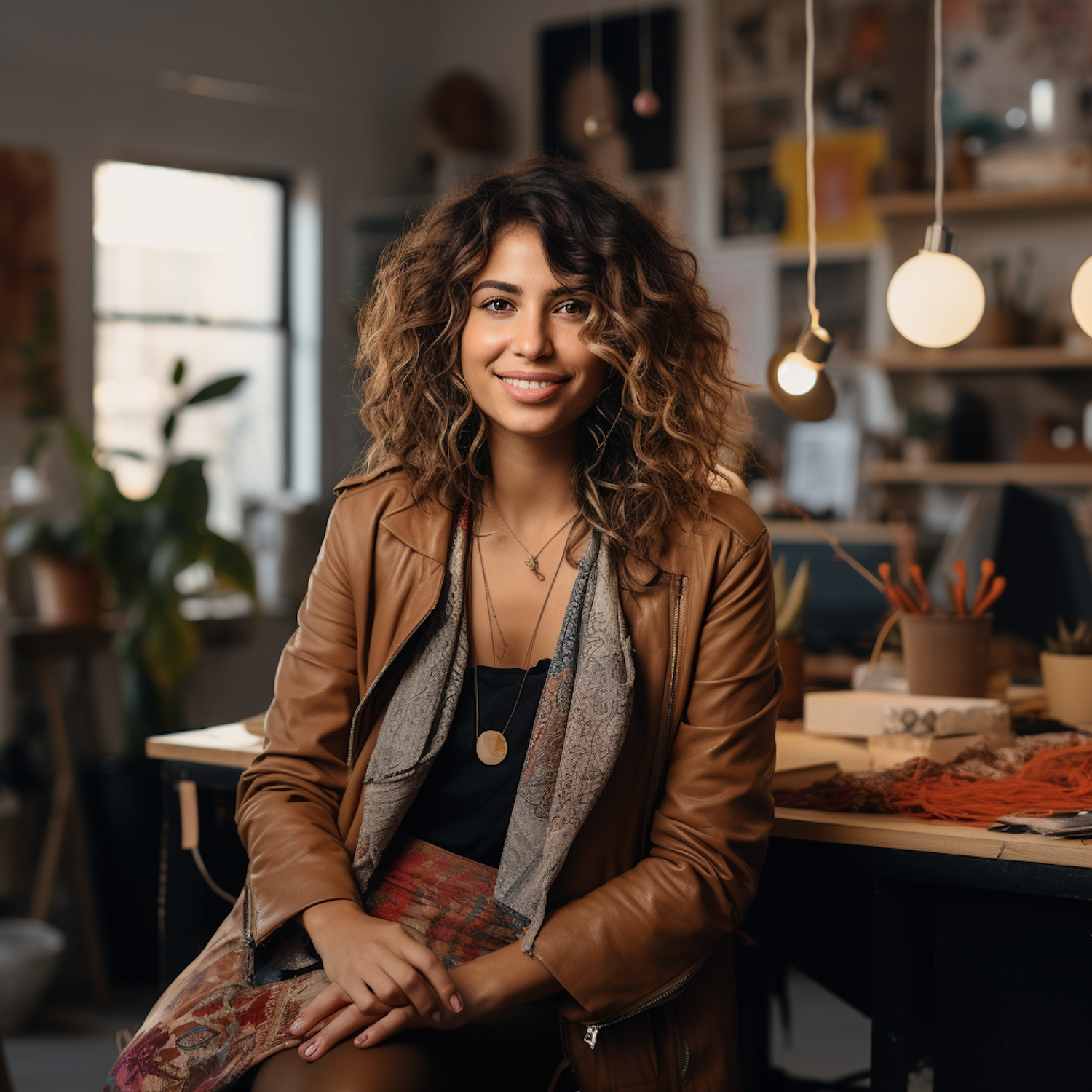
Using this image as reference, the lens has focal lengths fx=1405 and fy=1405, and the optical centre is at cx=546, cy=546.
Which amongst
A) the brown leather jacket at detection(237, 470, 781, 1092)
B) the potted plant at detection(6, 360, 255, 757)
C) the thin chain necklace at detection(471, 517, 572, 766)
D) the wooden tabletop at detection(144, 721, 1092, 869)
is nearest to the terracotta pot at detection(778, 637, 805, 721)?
the wooden tabletop at detection(144, 721, 1092, 869)

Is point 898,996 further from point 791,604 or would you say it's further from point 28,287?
→ point 28,287

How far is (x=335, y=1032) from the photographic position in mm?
1415

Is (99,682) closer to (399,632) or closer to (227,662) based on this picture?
(227,662)

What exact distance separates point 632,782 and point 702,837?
103mm

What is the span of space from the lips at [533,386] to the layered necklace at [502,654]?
177 millimetres

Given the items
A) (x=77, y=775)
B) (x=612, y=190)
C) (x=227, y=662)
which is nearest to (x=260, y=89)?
(x=227, y=662)

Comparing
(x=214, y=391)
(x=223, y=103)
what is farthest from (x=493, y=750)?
(x=223, y=103)

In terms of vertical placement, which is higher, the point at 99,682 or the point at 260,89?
the point at 260,89

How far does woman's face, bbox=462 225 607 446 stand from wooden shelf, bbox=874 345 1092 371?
3.47m

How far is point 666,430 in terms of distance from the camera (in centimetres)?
165

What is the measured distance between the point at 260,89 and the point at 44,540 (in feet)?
6.98

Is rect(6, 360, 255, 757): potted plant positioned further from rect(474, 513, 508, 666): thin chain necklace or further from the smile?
the smile

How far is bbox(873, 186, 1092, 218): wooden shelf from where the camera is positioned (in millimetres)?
4711

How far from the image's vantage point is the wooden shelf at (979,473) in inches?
184
